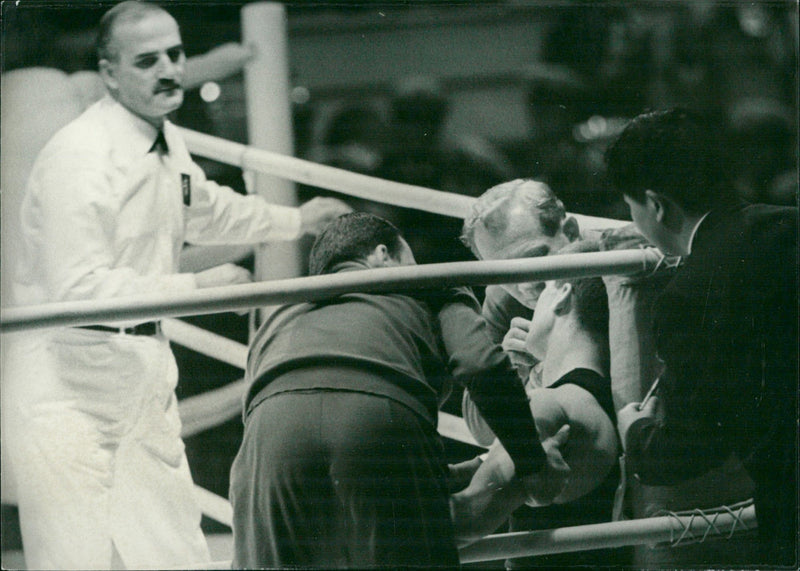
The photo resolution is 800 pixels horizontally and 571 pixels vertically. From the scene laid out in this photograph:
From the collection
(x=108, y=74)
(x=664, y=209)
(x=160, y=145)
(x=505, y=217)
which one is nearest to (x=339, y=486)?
(x=505, y=217)

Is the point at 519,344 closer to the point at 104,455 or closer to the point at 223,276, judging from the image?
the point at 223,276

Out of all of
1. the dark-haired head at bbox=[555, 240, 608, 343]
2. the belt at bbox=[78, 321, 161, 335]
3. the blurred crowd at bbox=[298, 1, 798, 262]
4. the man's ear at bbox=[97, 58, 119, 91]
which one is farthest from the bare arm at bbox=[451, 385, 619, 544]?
the man's ear at bbox=[97, 58, 119, 91]

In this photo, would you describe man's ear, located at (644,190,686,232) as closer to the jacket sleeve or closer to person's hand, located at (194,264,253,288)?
the jacket sleeve

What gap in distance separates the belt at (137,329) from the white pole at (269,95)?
29 centimetres

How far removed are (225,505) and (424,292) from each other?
72 centimetres

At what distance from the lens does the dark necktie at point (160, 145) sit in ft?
7.00

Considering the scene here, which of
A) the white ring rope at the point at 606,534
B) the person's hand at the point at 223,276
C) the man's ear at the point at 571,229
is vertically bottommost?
the white ring rope at the point at 606,534

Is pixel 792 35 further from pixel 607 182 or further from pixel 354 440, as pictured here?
pixel 354 440

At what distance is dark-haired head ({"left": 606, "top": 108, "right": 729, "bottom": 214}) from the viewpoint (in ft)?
7.08

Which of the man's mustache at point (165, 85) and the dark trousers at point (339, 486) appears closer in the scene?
the dark trousers at point (339, 486)

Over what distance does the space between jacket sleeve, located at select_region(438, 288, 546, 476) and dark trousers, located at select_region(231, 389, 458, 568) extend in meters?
0.15

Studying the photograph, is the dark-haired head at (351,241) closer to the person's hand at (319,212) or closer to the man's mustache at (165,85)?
the person's hand at (319,212)

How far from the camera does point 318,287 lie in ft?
6.77

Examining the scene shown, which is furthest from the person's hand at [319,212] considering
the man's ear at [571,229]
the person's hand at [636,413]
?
the person's hand at [636,413]
